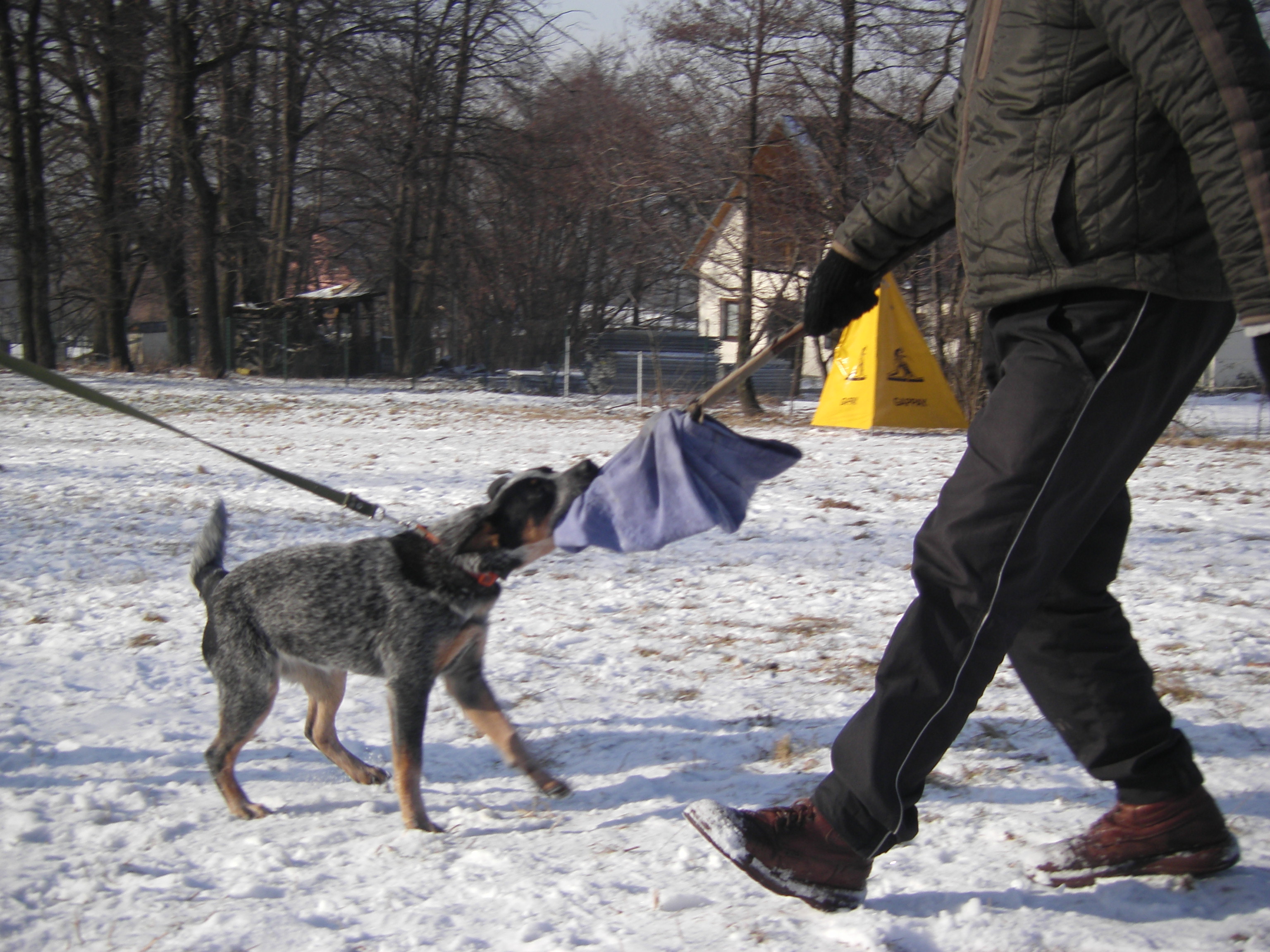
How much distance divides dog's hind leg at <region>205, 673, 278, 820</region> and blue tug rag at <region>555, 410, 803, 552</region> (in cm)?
124

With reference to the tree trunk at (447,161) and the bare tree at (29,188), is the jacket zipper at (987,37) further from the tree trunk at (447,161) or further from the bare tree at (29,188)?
the bare tree at (29,188)

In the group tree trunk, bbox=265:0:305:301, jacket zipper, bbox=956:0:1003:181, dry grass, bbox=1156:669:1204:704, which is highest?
tree trunk, bbox=265:0:305:301

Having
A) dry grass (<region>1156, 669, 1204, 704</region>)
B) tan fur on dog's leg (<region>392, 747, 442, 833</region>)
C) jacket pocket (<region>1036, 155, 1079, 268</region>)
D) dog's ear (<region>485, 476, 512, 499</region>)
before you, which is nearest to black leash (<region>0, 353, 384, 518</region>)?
dog's ear (<region>485, 476, 512, 499</region>)

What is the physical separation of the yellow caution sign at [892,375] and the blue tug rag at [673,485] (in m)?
9.89

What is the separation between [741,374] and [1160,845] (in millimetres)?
1542

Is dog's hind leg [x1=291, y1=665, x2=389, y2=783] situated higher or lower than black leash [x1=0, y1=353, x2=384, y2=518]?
lower

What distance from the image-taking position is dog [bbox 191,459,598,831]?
3174 millimetres

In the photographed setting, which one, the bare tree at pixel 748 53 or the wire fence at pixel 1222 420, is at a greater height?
the bare tree at pixel 748 53

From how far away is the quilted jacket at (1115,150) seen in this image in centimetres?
174

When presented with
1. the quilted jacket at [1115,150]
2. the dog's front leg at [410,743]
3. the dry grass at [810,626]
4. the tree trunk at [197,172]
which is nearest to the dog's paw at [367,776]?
the dog's front leg at [410,743]

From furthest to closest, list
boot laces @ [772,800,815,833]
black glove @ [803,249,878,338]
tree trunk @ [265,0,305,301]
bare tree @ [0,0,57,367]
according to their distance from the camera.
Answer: tree trunk @ [265,0,305,301], bare tree @ [0,0,57,367], black glove @ [803,249,878,338], boot laces @ [772,800,815,833]

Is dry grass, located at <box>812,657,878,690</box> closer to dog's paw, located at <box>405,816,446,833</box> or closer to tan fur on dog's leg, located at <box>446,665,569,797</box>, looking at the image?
tan fur on dog's leg, located at <box>446,665,569,797</box>

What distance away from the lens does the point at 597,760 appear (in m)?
3.39

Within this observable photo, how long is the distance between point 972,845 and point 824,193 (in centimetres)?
1239
